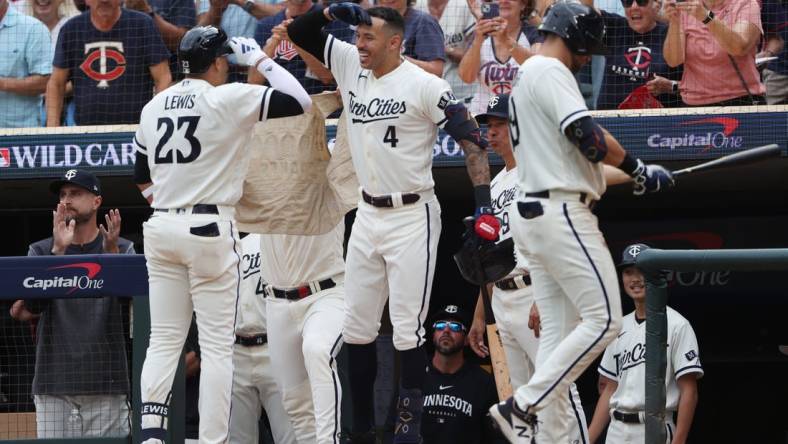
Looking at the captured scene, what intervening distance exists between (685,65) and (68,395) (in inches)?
161

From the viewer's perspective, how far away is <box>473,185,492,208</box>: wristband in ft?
18.3

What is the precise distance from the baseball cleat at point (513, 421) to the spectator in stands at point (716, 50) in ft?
11.8

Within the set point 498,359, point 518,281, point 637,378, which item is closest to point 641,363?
point 637,378

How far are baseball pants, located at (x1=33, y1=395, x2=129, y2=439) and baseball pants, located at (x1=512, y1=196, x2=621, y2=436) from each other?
245cm

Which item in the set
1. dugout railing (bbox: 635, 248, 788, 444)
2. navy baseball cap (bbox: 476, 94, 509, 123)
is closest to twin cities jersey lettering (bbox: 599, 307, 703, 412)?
navy baseball cap (bbox: 476, 94, 509, 123)

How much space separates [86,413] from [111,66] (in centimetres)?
268

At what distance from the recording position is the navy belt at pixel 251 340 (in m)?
7.03

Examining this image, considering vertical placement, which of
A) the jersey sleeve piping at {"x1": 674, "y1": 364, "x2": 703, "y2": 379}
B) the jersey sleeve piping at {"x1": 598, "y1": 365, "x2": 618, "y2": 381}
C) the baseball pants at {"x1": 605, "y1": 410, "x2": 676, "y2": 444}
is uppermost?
the jersey sleeve piping at {"x1": 674, "y1": 364, "x2": 703, "y2": 379}

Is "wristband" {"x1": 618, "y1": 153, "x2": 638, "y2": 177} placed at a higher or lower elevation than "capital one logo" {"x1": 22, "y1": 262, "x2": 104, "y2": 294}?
higher

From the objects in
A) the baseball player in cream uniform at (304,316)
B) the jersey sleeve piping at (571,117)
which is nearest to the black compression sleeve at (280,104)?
the baseball player in cream uniform at (304,316)

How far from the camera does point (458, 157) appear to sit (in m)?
7.82

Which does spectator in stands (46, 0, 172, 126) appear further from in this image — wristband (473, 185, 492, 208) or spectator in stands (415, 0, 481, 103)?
wristband (473, 185, 492, 208)

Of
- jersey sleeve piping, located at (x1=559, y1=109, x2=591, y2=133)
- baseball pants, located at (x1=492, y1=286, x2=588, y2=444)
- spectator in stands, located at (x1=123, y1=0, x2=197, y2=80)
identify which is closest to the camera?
jersey sleeve piping, located at (x1=559, y1=109, x2=591, y2=133)

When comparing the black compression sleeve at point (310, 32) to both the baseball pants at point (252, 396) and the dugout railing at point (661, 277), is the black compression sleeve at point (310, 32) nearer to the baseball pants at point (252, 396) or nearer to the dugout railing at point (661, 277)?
the baseball pants at point (252, 396)
